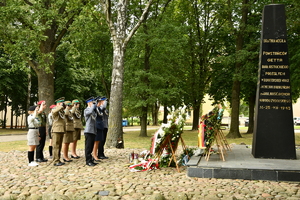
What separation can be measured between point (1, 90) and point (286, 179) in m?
27.0

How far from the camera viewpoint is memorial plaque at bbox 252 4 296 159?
9305mm

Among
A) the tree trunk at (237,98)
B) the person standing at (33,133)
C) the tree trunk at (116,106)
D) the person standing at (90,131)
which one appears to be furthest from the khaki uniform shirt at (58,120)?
the tree trunk at (237,98)

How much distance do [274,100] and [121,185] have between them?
17.6ft

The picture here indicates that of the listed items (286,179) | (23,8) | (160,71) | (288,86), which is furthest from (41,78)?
(286,179)

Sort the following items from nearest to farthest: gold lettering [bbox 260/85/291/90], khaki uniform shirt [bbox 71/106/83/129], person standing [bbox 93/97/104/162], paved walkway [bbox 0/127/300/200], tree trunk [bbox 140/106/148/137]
A: paved walkway [bbox 0/127/300/200], gold lettering [bbox 260/85/291/90], person standing [bbox 93/97/104/162], khaki uniform shirt [bbox 71/106/83/129], tree trunk [bbox 140/106/148/137]

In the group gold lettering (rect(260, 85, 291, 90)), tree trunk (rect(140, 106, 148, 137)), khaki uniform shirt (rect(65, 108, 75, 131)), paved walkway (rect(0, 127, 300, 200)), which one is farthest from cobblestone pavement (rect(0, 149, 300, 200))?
tree trunk (rect(140, 106, 148, 137))

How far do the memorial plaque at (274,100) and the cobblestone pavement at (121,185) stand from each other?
255 centimetres

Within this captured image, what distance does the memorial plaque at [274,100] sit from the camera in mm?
9305

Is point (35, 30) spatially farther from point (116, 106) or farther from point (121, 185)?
point (121, 185)

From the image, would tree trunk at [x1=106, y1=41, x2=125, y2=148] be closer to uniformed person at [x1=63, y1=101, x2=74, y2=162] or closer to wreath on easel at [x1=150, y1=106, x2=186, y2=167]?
uniformed person at [x1=63, y1=101, x2=74, y2=162]

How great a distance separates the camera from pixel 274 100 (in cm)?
945

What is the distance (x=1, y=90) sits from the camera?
2867cm

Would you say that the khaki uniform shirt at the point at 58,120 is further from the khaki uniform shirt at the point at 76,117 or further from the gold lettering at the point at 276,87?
the gold lettering at the point at 276,87

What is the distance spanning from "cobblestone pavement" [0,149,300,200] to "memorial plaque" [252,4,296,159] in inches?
100
